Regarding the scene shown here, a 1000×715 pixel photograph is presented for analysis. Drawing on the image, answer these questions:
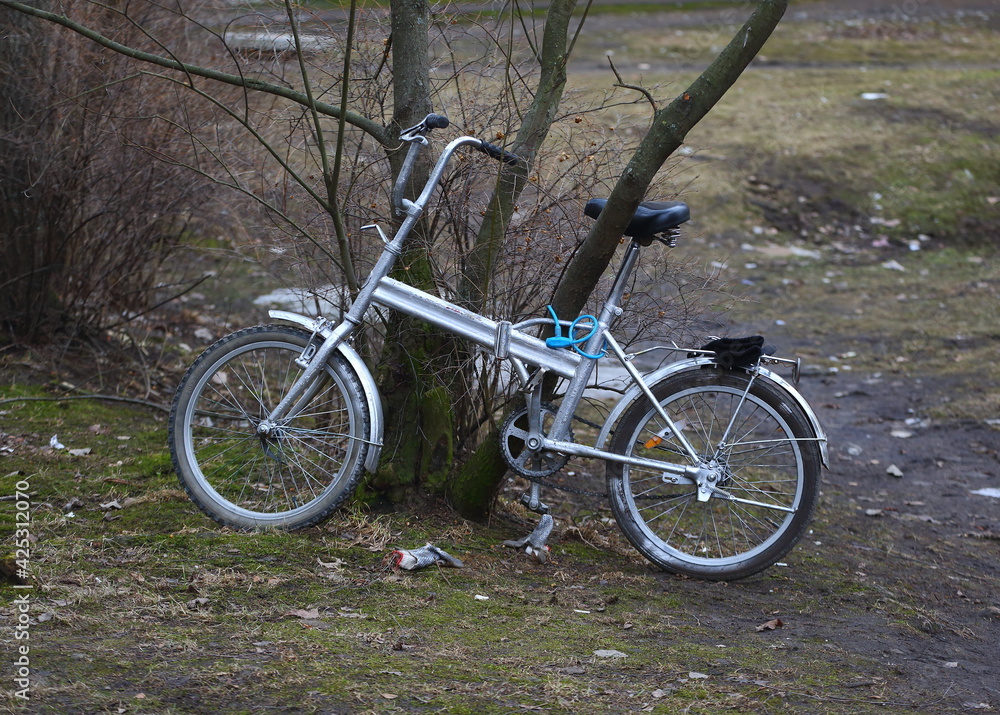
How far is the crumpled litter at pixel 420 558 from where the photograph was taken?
3.41 m

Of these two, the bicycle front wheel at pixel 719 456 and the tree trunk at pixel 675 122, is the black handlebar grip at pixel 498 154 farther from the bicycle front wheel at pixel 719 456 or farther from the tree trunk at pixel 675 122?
the bicycle front wheel at pixel 719 456

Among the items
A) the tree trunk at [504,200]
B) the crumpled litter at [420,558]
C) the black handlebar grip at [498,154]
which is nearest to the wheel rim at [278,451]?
the crumpled litter at [420,558]

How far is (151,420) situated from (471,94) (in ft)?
8.07

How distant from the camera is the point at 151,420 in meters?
5.14

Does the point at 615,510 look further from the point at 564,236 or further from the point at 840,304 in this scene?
the point at 840,304

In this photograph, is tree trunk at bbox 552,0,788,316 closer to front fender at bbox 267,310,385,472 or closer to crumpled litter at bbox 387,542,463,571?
front fender at bbox 267,310,385,472

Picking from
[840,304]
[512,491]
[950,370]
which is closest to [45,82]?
[512,491]

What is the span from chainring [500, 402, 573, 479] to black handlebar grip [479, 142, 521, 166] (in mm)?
942

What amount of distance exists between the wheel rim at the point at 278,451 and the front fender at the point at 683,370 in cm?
97

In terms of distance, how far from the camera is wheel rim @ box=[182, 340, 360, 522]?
371 centimetres

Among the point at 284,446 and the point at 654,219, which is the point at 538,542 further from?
the point at 654,219

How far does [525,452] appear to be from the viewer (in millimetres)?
3686

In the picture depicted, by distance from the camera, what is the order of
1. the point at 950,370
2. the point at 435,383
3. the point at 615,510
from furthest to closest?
the point at 950,370, the point at 435,383, the point at 615,510

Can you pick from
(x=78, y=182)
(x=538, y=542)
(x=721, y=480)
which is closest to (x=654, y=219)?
(x=721, y=480)
